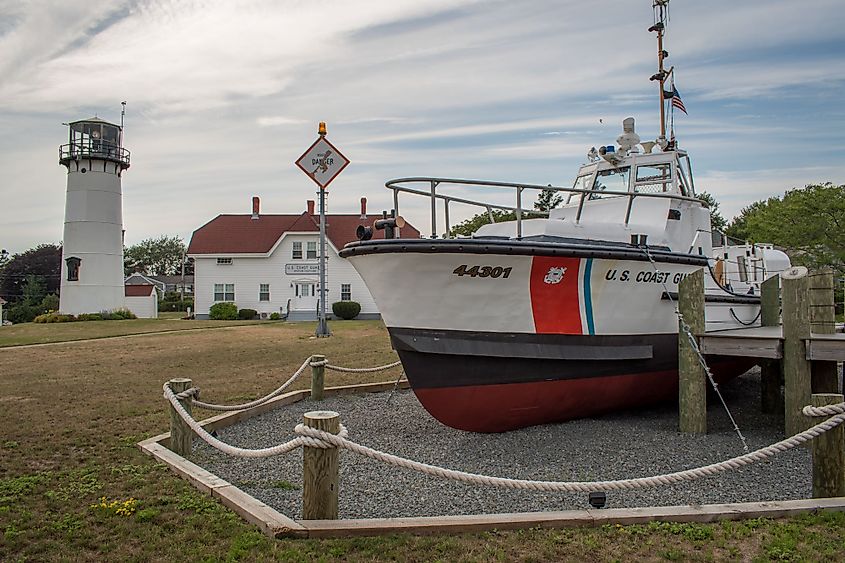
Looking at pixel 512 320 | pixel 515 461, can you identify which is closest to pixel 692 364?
pixel 512 320

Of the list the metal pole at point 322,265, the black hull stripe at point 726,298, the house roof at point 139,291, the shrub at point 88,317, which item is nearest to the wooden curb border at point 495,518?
the black hull stripe at point 726,298

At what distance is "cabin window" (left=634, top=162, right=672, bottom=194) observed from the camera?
1004 cm

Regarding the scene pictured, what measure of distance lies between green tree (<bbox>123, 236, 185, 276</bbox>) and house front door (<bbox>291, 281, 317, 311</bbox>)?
52.2 metres

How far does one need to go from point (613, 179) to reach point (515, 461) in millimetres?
5431

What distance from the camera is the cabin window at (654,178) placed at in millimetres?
10039

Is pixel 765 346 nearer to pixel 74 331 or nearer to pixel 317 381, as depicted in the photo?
pixel 317 381

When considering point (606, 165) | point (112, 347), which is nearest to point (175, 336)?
point (112, 347)

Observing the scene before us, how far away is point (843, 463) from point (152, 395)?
8.70m

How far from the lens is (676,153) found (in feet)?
33.2

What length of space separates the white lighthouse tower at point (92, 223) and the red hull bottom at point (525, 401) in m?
31.3

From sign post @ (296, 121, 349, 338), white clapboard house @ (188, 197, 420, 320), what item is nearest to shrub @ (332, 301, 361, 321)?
white clapboard house @ (188, 197, 420, 320)

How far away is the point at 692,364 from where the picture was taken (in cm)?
748

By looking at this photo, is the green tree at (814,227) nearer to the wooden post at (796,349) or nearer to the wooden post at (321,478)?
the wooden post at (796,349)

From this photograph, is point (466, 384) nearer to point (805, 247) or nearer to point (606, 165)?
point (606, 165)
